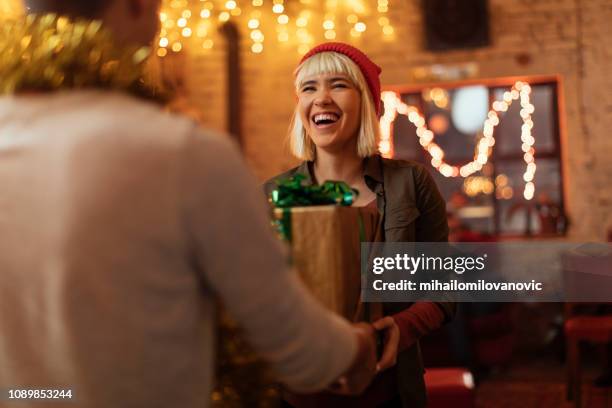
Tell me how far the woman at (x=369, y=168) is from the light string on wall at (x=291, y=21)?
5.13 metres

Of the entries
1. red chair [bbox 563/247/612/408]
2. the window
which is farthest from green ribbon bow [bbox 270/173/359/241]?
the window

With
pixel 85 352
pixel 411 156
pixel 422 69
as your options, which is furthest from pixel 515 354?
pixel 85 352

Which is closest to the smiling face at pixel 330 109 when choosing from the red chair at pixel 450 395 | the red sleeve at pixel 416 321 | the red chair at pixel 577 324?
the red sleeve at pixel 416 321

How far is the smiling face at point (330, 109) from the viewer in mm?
1485

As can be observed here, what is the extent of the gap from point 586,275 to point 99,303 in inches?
130

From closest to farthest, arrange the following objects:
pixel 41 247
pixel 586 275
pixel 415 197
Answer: pixel 41 247 → pixel 415 197 → pixel 586 275

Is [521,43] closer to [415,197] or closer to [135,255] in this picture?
[415,197]

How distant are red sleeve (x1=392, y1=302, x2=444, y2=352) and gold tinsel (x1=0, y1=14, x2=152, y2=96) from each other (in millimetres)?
716

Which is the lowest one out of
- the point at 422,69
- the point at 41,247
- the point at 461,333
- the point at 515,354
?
the point at 515,354

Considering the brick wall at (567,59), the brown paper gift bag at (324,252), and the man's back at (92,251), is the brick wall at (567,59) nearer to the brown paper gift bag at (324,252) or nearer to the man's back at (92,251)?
the brown paper gift bag at (324,252)

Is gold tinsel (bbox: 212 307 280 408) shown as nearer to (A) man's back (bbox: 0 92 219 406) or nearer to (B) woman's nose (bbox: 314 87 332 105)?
(A) man's back (bbox: 0 92 219 406)

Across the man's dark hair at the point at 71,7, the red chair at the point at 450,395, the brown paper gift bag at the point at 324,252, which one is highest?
the man's dark hair at the point at 71,7

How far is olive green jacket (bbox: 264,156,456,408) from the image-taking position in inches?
Result: 55.2

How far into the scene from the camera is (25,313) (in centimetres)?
67
